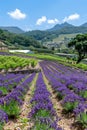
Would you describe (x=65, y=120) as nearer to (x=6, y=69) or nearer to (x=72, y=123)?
(x=72, y=123)

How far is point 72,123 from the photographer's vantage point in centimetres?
966

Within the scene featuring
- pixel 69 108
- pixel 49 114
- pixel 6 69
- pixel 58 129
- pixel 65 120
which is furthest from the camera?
pixel 6 69

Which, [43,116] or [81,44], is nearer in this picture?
[43,116]

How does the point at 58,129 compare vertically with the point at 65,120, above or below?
above

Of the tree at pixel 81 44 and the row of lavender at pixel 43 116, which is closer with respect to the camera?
the row of lavender at pixel 43 116

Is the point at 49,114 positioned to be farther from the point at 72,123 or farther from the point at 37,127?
the point at 37,127

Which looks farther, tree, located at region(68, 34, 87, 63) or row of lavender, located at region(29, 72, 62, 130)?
tree, located at region(68, 34, 87, 63)

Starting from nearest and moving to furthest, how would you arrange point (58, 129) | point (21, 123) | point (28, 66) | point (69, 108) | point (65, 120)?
point (58, 129) → point (21, 123) → point (65, 120) → point (69, 108) → point (28, 66)

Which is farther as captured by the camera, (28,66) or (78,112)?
(28,66)

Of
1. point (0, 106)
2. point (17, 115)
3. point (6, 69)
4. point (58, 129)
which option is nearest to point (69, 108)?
point (17, 115)

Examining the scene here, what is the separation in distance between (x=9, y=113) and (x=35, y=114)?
1277 millimetres

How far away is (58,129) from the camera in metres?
6.77

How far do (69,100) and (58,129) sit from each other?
4.52m

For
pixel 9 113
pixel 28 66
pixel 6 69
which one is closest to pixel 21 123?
pixel 9 113
